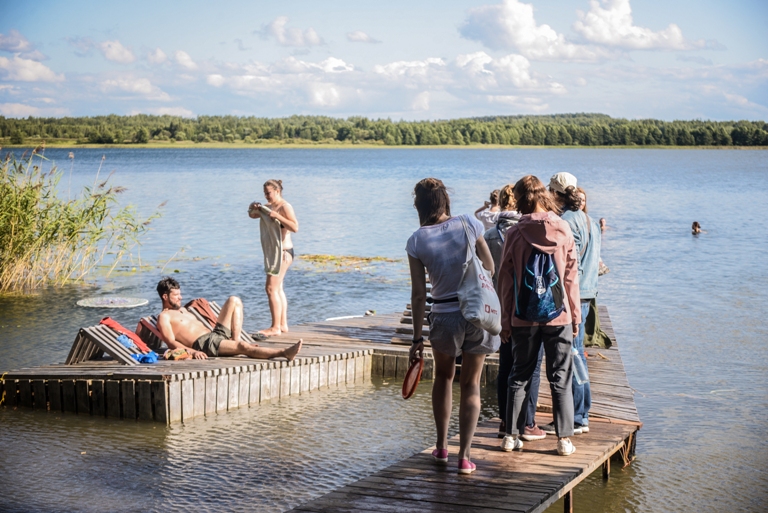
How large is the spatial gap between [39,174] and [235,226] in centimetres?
1476

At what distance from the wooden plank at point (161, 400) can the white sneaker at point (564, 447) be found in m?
3.73

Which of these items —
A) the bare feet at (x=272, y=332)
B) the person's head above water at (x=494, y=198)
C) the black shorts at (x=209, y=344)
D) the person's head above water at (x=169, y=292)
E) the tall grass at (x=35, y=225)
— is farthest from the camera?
the tall grass at (x=35, y=225)

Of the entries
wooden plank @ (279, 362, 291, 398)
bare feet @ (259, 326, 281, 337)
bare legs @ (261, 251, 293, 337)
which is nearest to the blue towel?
wooden plank @ (279, 362, 291, 398)

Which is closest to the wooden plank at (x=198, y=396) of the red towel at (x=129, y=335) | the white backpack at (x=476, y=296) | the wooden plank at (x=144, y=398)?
the wooden plank at (x=144, y=398)

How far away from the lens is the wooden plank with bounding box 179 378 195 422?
25.4 feet

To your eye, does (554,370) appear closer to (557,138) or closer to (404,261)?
(404,261)

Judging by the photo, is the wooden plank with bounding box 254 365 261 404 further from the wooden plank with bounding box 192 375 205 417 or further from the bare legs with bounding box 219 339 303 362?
the wooden plank with bounding box 192 375 205 417

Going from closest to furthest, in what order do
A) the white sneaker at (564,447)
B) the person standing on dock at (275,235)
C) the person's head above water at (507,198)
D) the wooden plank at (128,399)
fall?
the white sneaker at (564,447) < the person's head above water at (507,198) < the wooden plank at (128,399) < the person standing on dock at (275,235)

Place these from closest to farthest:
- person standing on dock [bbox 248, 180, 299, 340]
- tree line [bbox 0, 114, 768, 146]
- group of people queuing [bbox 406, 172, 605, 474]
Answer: group of people queuing [bbox 406, 172, 605, 474] < person standing on dock [bbox 248, 180, 299, 340] < tree line [bbox 0, 114, 768, 146]

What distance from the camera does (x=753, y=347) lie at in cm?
1215

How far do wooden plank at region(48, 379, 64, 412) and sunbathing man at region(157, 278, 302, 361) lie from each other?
1071mm

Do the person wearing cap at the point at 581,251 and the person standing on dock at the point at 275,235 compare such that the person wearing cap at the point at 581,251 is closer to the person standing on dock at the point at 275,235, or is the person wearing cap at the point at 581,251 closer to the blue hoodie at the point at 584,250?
the blue hoodie at the point at 584,250

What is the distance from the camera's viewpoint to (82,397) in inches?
314

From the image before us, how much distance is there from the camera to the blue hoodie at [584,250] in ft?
18.9
